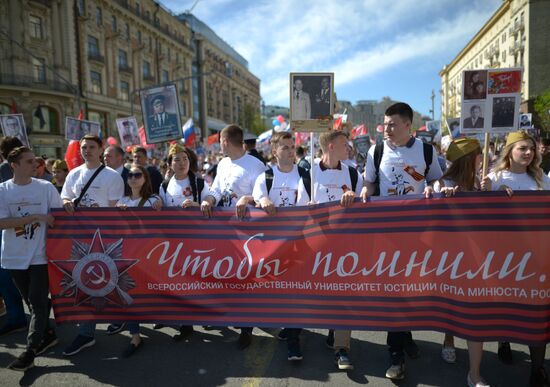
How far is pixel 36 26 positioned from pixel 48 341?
117ft

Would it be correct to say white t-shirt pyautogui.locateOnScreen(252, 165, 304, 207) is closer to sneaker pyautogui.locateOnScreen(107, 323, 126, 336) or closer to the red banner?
the red banner

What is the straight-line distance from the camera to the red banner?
2.86 metres

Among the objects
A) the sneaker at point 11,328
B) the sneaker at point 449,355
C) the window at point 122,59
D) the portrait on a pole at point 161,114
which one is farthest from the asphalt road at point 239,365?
the window at point 122,59

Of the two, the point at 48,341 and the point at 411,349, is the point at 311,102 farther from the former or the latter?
the point at 48,341

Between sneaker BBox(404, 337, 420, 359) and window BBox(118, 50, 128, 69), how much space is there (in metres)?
42.9

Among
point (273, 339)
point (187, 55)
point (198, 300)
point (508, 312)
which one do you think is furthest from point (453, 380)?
point (187, 55)

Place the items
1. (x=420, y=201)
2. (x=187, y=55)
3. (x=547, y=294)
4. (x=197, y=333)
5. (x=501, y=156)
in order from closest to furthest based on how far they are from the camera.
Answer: (x=547, y=294) → (x=420, y=201) → (x=501, y=156) → (x=197, y=333) → (x=187, y=55)

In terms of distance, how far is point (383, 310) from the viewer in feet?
10.2

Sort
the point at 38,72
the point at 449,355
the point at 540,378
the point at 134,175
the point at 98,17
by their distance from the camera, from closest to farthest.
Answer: the point at 540,378 < the point at 449,355 < the point at 134,175 < the point at 38,72 < the point at 98,17

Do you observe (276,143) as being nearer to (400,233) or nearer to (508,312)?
(400,233)

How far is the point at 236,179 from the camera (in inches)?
154

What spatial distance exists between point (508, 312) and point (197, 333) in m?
2.88

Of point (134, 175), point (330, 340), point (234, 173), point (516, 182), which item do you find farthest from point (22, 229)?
point (516, 182)

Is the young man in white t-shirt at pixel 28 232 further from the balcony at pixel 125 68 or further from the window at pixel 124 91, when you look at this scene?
the balcony at pixel 125 68
